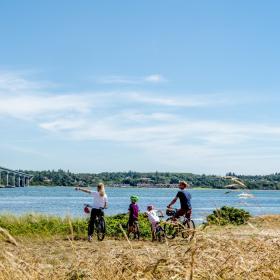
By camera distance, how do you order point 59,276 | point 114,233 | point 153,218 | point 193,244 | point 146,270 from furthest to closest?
point 114,233, point 153,218, point 59,276, point 146,270, point 193,244

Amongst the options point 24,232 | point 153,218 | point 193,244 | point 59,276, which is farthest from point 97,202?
point 193,244

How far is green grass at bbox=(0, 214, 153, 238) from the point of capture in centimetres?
2114

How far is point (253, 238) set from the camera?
6652mm

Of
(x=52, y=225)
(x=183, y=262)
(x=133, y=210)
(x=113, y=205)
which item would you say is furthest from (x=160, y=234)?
(x=113, y=205)

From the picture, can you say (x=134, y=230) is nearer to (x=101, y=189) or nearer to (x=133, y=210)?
(x=133, y=210)

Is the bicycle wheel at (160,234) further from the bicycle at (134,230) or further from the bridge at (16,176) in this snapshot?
the bridge at (16,176)

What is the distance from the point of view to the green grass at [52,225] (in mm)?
21141

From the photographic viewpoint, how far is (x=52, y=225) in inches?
894

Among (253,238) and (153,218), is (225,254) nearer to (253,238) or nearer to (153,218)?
(253,238)

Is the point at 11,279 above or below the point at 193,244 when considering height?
below

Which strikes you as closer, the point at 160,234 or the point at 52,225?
the point at 160,234

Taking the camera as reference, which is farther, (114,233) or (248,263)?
(114,233)

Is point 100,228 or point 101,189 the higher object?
point 101,189

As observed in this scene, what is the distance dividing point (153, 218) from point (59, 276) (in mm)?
12776
